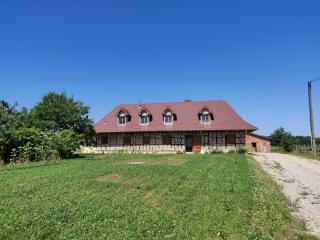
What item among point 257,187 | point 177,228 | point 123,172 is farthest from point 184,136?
point 177,228

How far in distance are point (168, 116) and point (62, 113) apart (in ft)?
43.3

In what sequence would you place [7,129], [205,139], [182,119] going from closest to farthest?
1. [7,129]
2. [205,139]
3. [182,119]

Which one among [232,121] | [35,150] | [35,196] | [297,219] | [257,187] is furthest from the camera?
[232,121]

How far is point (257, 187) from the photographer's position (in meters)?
11.2

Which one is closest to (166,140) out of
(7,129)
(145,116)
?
(145,116)

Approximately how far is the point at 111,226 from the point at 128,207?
4.80 ft

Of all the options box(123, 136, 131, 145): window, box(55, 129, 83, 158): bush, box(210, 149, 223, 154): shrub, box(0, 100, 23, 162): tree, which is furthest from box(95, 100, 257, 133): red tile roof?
box(0, 100, 23, 162): tree

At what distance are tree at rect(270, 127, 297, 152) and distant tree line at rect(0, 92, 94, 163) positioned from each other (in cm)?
3457

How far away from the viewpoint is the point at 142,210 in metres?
7.62

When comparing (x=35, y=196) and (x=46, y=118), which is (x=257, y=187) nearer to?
(x=35, y=196)

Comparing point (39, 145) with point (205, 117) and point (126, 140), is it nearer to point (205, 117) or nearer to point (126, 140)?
point (126, 140)

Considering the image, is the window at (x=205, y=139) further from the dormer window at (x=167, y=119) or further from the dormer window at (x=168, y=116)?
the dormer window at (x=167, y=119)

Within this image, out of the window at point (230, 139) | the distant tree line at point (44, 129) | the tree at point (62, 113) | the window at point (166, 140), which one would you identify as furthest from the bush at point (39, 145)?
the window at point (230, 139)

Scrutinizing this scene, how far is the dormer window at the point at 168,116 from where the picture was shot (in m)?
39.2
